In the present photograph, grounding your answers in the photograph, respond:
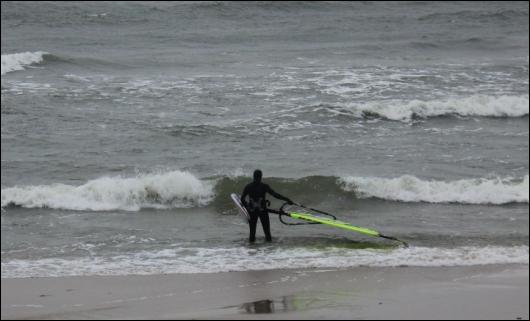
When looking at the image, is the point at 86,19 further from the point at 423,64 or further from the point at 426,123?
the point at 426,123

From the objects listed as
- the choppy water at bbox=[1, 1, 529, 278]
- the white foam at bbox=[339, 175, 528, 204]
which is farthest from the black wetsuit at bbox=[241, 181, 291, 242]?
the white foam at bbox=[339, 175, 528, 204]

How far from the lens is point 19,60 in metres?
26.4

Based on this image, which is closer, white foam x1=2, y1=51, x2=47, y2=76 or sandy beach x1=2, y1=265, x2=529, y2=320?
sandy beach x1=2, y1=265, x2=529, y2=320


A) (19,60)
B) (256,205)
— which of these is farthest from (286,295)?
(19,60)

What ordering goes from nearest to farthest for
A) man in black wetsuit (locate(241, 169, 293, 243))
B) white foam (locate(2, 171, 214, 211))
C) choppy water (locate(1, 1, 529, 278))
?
choppy water (locate(1, 1, 529, 278)), man in black wetsuit (locate(241, 169, 293, 243)), white foam (locate(2, 171, 214, 211))

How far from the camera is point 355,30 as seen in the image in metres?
34.8

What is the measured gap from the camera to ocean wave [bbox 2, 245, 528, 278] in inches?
422

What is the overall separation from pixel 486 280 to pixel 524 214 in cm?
493

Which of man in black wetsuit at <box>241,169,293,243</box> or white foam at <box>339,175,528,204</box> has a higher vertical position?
man in black wetsuit at <box>241,169,293,243</box>

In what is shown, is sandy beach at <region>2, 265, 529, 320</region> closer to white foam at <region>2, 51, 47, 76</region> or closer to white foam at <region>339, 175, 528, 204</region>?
white foam at <region>339, 175, 528, 204</region>

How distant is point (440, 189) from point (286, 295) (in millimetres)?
7469

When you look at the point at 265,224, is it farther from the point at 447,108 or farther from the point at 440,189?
the point at 447,108

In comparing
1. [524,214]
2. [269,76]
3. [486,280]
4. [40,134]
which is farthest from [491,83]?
[486,280]

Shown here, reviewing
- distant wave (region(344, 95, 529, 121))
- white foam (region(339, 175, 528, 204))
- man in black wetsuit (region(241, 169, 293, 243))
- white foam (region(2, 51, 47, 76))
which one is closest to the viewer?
man in black wetsuit (region(241, 169, 293, 243))
